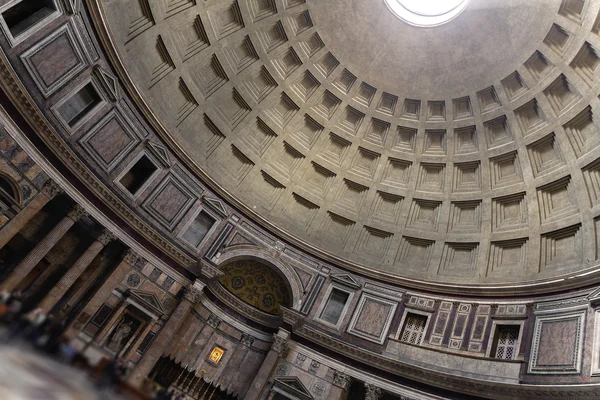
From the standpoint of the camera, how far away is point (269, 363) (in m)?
19.3

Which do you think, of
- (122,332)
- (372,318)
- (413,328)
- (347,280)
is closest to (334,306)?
(347,280)

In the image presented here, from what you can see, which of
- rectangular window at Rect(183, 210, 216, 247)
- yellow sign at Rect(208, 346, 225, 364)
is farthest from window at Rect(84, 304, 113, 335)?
yellow sign at Rect(208, 346, 225, 364)

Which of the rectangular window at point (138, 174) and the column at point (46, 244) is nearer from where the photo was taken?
the column at point (46, 244)

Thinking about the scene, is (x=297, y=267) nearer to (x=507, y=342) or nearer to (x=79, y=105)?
(x=507, y=342)

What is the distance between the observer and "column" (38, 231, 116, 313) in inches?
665

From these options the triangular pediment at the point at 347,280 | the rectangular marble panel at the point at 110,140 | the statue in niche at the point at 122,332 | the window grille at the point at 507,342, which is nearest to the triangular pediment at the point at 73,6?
the rectangular marble panel at the point at 110,140

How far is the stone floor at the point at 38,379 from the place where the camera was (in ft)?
24.2

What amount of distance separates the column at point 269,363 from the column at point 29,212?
11.2m

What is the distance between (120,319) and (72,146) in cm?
765

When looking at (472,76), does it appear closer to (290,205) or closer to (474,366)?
(290,205)

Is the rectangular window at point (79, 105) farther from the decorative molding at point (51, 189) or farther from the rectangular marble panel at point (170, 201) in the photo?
the rectangular marble panel at point (170, 201)

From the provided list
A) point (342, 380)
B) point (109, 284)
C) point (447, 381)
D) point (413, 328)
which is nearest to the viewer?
point (447, 381)

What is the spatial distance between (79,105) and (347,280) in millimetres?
15137

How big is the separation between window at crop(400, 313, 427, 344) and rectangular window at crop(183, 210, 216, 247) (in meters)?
10.8
